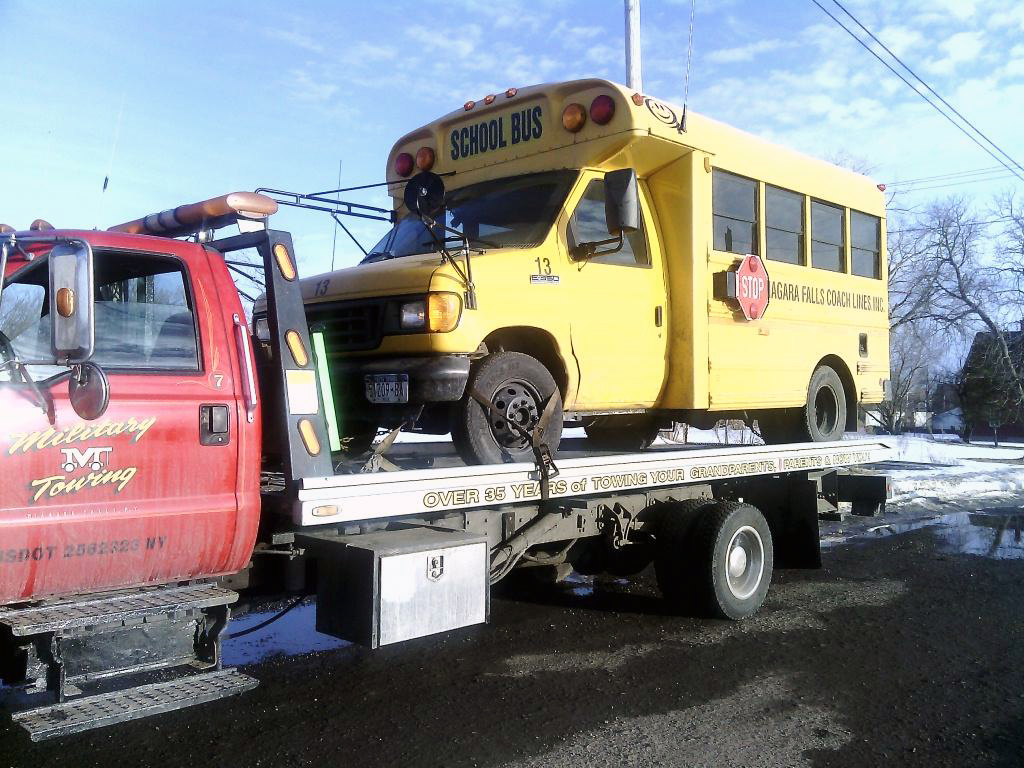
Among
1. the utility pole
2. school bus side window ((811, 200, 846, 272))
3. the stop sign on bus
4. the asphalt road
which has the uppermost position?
the utility pole

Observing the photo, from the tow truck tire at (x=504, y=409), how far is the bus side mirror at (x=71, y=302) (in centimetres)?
243

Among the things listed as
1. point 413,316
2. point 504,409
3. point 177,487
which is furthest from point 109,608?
point 504,409

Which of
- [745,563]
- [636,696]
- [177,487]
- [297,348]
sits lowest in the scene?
[636,696]

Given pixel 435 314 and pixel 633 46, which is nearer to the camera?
pixel 435 314

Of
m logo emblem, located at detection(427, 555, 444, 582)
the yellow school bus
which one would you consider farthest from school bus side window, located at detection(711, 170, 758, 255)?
m logo emblem, located at detection(427, 555, 444, 582)

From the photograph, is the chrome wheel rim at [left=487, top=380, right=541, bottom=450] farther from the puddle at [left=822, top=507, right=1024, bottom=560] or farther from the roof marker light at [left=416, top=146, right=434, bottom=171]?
the puddle at [left=822, top=507, right=1024, bottom=560]

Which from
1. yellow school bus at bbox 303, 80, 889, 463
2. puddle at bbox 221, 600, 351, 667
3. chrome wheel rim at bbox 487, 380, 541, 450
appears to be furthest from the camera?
puddle at bbox 221, 600, 351, 667

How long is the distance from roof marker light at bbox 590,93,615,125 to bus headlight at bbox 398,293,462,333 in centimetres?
189

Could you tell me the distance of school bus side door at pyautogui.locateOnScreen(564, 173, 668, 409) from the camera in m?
6.04

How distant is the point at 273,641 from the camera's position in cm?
605

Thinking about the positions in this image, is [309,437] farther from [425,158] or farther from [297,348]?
[425,158]

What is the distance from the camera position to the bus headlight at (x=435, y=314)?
16.6 ft

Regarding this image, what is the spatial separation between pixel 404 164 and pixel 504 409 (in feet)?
9.09

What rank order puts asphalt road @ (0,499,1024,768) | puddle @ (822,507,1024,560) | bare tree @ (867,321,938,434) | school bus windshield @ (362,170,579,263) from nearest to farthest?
asphalt road @ (0,499,1024,768) < school bus windshield @ (362,170,579,263) < puddle @ (822,507,1024,560) < bare tree @ (867,321,938,434)
